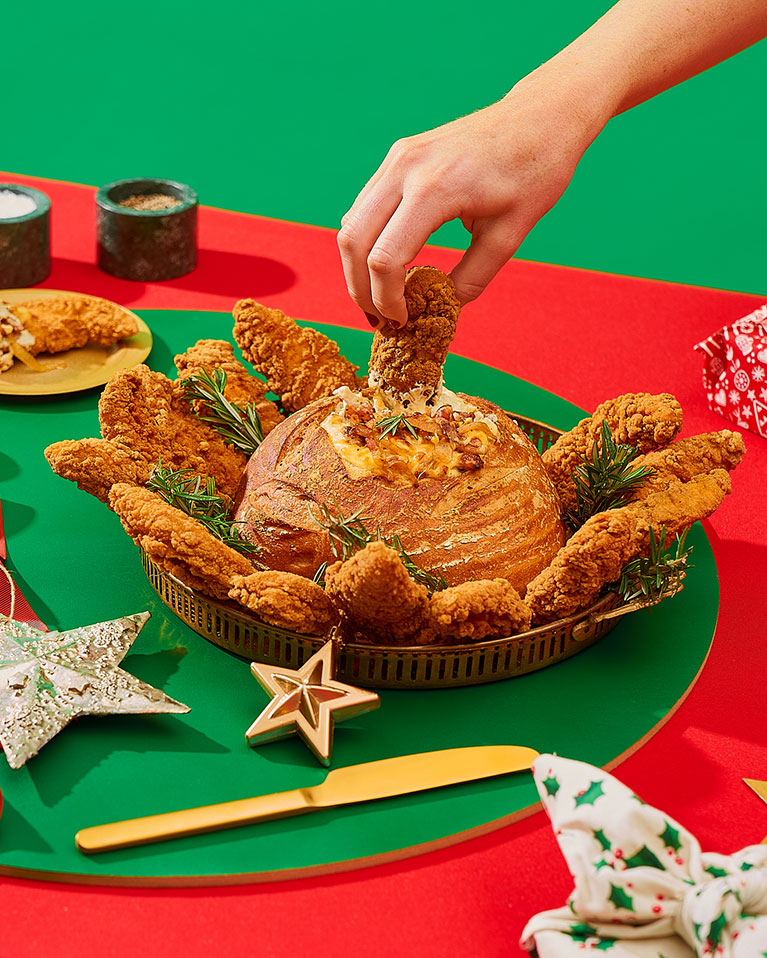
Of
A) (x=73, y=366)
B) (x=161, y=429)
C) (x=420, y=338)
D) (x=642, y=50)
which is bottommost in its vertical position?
(x=73, y=366)

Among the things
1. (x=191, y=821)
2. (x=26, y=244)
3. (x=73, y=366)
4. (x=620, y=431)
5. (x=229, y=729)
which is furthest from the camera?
(x=26, y=244)

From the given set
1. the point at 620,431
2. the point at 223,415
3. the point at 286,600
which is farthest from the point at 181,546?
the point at 620,431

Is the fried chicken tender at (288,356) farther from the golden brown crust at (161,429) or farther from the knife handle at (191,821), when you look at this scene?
the knife handle at (191,821)

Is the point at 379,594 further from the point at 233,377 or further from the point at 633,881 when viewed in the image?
the point at 233,377

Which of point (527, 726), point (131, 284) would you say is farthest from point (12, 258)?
point (527, 726)

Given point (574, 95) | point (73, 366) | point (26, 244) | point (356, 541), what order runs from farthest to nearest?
point (26, 244) < point (73, 366) < point (574, 95) < point (356, 541)

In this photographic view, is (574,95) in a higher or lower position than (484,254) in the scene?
higher

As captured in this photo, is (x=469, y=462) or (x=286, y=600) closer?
(x=286, y=600)
